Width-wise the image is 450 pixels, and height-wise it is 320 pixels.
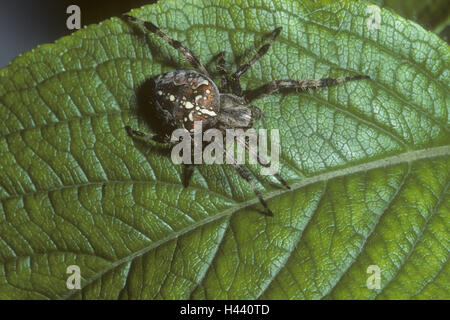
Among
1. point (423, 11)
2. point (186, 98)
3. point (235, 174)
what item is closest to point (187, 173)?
point (235, 174)

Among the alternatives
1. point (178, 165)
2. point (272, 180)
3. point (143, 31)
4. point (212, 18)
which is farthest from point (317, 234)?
point (143, 31)

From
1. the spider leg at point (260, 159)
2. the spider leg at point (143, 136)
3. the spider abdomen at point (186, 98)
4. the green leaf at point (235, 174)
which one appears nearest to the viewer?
the green leaf at point (235, 174)

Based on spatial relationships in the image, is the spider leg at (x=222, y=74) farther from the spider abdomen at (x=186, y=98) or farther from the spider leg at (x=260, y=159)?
the spider leg at (x=260, y=159)

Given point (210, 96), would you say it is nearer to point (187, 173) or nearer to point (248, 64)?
point (248, 64)

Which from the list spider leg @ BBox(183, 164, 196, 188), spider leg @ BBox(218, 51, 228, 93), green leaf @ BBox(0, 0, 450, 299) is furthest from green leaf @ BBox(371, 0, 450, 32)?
spider leg @ BBox(183, 164, 196, 188)

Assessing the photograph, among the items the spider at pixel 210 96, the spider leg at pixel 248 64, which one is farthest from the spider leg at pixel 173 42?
the spider leg at pixel 248 64

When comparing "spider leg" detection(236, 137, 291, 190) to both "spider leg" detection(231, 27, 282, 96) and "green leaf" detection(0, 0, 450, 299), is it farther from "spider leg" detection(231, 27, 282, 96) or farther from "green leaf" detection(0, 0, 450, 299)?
"spider leg" detection(231, 27, 282, 96)

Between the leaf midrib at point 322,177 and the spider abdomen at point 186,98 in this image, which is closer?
the leaf midrib at point 322,177

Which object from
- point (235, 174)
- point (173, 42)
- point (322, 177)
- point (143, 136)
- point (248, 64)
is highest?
point (173, 42)
